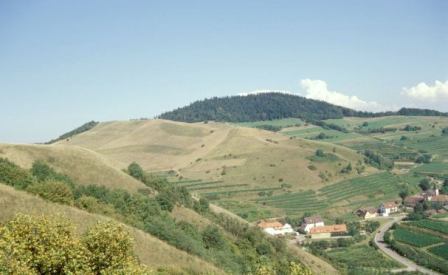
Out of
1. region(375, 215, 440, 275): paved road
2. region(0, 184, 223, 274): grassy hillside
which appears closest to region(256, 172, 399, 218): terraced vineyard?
region(375, 215, 440, 275): paved road

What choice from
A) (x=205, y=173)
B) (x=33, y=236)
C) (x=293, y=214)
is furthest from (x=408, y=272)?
(x=205, y=173)

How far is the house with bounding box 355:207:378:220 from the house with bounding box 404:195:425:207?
57.3ft

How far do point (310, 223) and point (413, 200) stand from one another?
1939 inches

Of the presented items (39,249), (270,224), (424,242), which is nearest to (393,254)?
(424,242)

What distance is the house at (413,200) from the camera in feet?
508

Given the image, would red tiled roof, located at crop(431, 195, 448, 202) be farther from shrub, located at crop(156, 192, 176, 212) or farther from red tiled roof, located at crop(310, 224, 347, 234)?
shrub, located at crop(156, 192, 176, 212)

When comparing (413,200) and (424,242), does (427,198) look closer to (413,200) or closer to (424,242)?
(413,200)

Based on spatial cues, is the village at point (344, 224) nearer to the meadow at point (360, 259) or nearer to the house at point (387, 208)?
the house at point (387, 208)

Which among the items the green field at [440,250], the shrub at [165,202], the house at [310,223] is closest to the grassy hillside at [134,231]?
the shrub at [165,202]

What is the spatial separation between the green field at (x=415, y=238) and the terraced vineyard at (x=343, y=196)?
31002 millimetres

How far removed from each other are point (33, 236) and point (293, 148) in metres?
177

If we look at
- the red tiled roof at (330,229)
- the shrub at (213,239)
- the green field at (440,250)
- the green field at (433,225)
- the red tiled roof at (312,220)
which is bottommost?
the green field at (440,250)

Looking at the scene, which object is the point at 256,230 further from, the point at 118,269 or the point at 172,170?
the point at 172,170

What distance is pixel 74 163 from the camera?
76.8 meters
